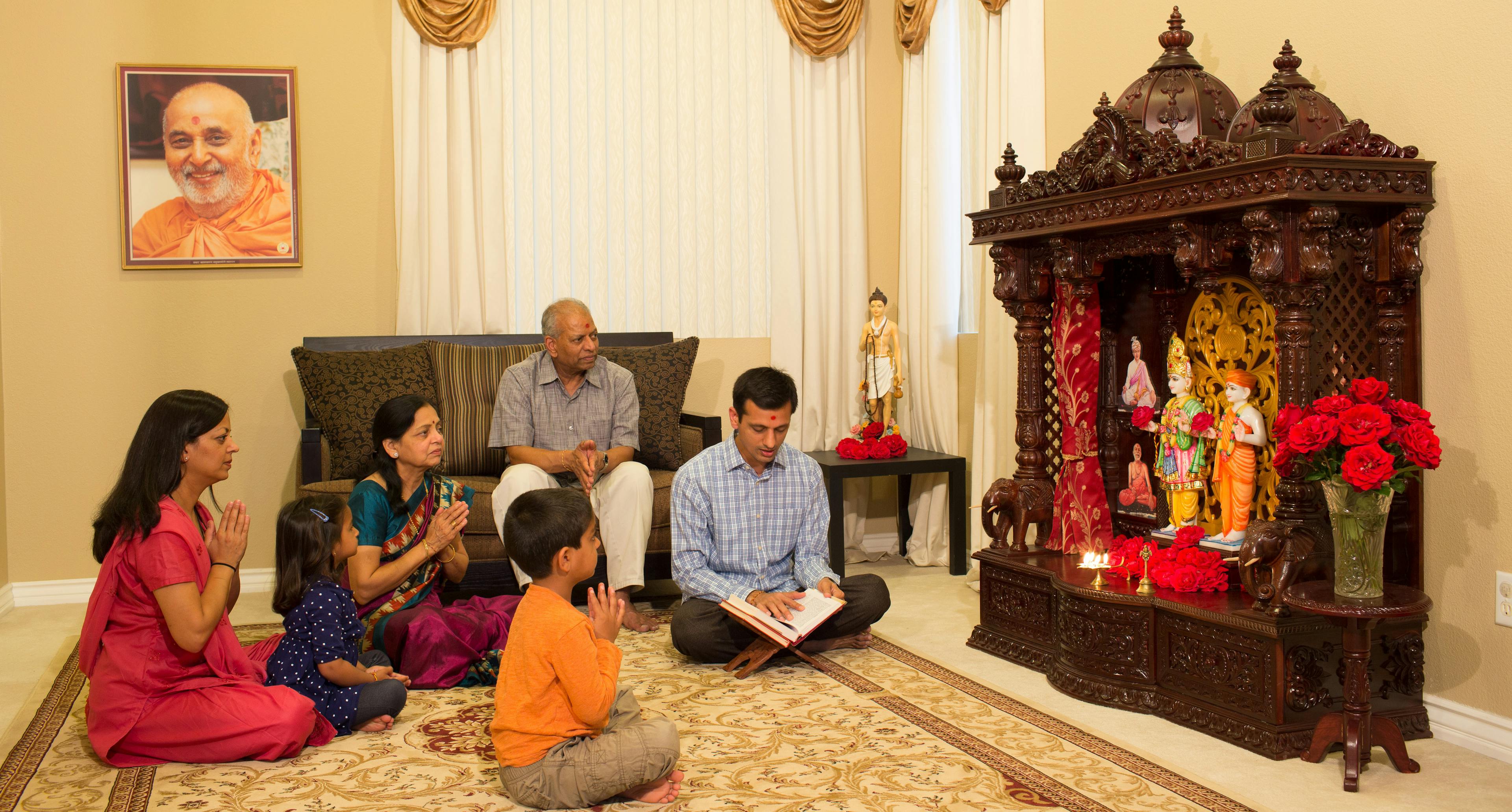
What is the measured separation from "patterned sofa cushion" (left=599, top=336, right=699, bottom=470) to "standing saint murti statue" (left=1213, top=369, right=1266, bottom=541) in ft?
7.41

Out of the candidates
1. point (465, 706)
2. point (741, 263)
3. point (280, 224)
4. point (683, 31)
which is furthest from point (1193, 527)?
point (280, 224)

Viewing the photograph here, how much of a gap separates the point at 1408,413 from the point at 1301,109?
0.92m

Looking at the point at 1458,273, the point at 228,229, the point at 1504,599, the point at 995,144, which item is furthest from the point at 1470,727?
the point at 228,229

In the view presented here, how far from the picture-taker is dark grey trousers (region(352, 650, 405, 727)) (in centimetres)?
316

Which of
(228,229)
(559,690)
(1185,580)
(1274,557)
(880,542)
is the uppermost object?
(228,229)

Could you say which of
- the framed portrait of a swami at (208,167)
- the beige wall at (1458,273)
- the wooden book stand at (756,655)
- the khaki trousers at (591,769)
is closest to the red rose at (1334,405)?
the beige wall at (1458,273)

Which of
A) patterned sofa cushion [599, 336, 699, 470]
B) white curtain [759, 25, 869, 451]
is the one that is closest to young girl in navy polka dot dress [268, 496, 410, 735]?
patterned sofa cushion [599, 336, 699, 470]

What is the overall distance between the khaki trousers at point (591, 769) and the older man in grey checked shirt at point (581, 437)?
5.32ft

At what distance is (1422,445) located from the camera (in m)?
2.69

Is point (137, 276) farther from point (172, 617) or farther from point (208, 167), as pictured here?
point (172, 617)

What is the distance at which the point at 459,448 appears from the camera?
4852 millimetres

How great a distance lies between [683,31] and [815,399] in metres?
1.94

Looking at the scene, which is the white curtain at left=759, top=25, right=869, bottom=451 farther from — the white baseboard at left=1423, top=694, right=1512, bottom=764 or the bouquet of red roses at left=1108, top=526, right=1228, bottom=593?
the white baseboard at left=1423, top=694, right=1512, bottom=764

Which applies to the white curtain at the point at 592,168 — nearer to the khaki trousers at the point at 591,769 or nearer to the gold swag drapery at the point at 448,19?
the gold swag drapery at the point at 448,19
